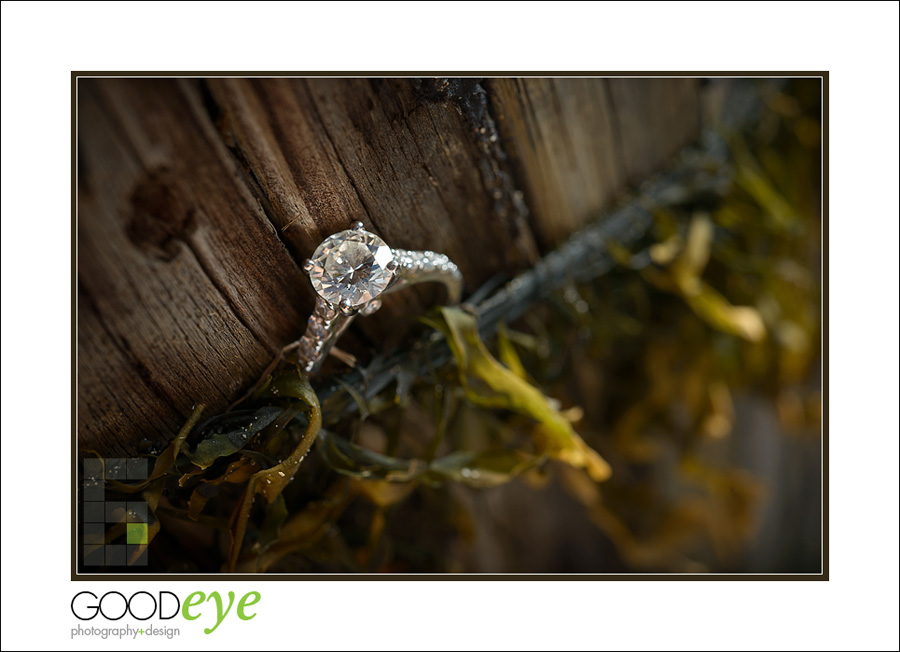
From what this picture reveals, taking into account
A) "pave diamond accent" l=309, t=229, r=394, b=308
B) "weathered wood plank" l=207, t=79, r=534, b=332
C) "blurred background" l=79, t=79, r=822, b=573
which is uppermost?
"weathered wood plank" l=207, t=79, r=534, b=332

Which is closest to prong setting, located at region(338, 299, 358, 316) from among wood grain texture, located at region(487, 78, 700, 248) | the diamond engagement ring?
the diamond engagement ring

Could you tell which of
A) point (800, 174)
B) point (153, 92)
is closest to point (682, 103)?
point (800, 174)

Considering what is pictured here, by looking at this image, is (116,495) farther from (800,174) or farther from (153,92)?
(800,174)

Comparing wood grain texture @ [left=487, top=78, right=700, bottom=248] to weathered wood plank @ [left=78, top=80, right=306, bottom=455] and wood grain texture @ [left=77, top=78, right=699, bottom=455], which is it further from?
weathered wood plank @ [left=78, top=80, right=306, bottom=455]

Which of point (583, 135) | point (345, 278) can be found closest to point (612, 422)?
point (583, 135)

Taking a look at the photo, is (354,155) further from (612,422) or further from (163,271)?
(612,422)

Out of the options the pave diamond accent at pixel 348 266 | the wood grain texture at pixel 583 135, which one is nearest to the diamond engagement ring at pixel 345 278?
the pave diamond accent at pixel 348 266

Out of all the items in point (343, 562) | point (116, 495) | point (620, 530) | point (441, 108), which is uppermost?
point (441, 108)
